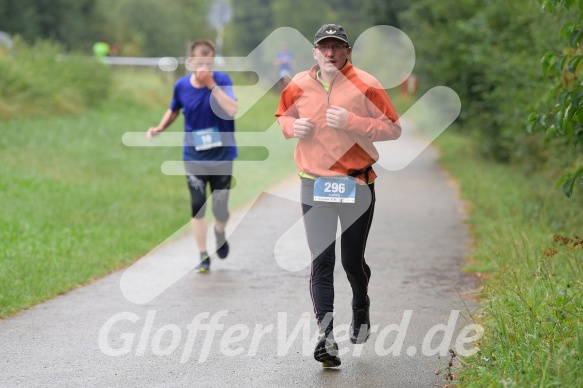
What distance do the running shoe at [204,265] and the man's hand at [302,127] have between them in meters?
3.72

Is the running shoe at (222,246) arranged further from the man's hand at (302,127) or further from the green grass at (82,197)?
the man's hand at (302,127)

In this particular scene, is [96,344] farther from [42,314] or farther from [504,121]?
[504,121]

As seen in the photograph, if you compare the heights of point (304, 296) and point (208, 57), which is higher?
point (208, 57)

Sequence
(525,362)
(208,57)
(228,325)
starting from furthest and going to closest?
(208,57) < (228,325) < (525,362)

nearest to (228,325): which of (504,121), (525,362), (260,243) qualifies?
(525,362)

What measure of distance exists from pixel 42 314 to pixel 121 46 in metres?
50.9

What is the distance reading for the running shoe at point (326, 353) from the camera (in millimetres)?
6039

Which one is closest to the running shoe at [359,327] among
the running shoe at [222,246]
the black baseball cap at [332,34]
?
the black baseball cap at [332,34]

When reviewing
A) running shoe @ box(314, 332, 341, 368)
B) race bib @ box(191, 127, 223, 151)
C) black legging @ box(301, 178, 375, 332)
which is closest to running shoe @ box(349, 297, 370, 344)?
black legging @ box(301, 178, 375, 332)

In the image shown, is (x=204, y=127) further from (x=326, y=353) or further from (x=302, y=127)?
(x=326, y=353)

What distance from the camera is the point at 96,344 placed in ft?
21.7

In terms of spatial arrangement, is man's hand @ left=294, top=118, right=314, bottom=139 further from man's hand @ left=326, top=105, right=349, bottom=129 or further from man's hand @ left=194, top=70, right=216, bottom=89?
man's hand @ left=194, top=70, right=216, bottom=89

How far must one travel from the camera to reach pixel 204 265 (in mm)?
9672

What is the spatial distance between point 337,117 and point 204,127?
3708 millimetres
